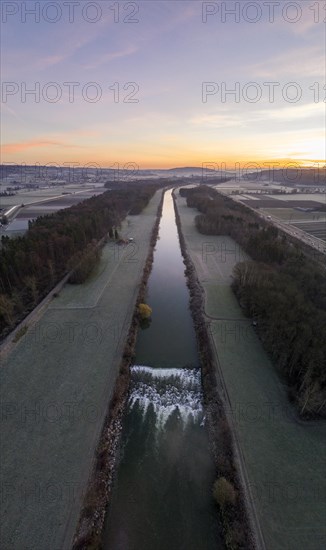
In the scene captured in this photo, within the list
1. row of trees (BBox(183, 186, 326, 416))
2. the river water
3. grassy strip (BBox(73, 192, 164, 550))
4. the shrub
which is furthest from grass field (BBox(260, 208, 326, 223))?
grassy strip (BBox(73, 192, 164, 550))

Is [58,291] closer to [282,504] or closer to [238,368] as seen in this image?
[238,368]

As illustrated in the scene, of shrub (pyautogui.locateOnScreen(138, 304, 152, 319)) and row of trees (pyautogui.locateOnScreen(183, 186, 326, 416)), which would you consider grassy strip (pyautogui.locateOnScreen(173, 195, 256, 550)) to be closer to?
shrub (pyautogui.locateOnScreen(138, 304, 152, 319))

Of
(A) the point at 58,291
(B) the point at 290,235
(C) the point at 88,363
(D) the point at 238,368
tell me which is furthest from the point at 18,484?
(B) the point at 290,235

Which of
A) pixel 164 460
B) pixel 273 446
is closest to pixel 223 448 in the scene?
pixel 273 446

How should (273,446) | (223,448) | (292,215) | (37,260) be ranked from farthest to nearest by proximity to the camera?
(292,215) < (37,260) < (223,448) < (273,446)

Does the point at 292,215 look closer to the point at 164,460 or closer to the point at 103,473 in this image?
the point at 164,460
